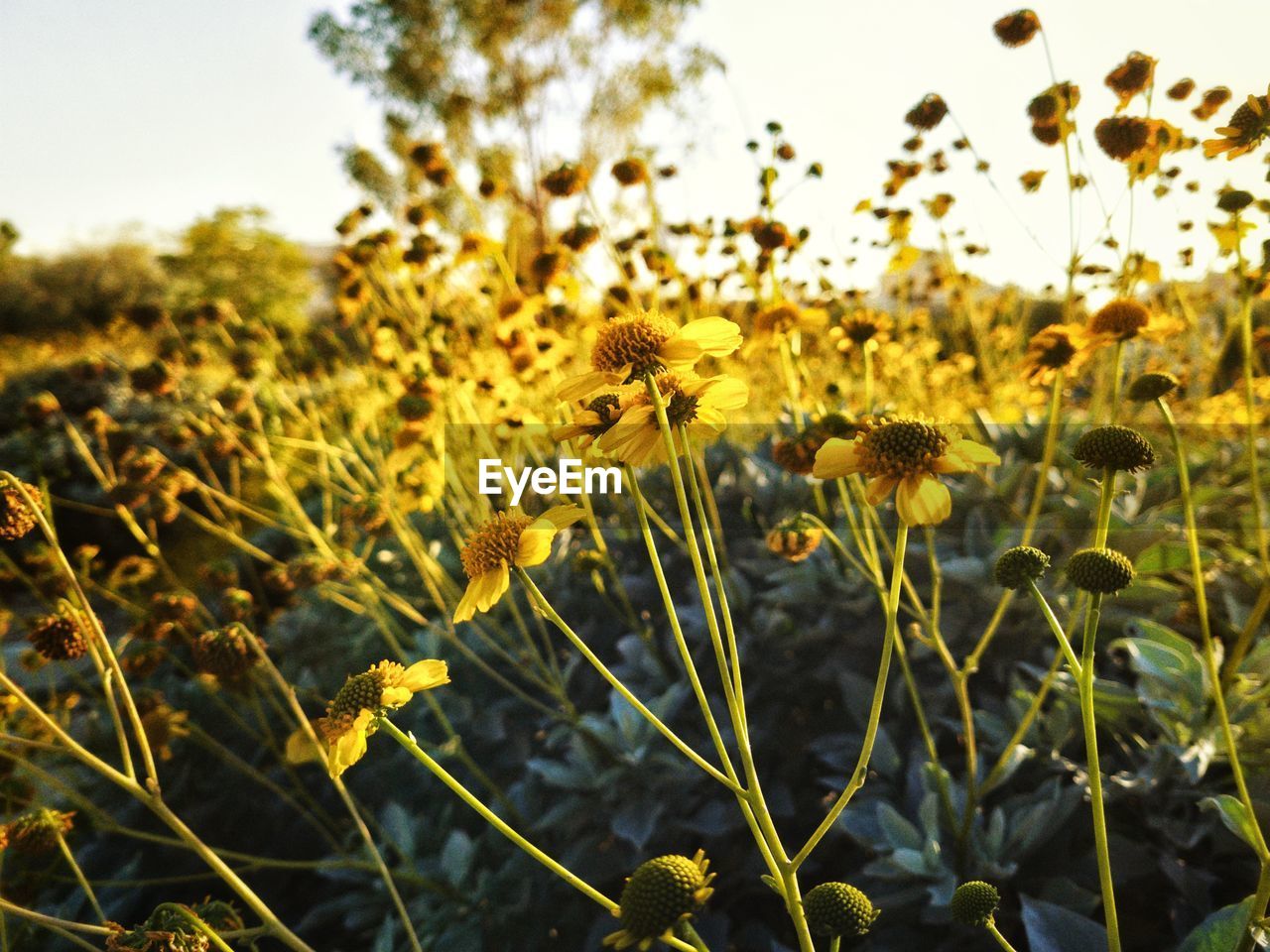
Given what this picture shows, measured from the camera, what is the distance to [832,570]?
1774 mm

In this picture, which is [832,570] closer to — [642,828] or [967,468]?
[642,828]

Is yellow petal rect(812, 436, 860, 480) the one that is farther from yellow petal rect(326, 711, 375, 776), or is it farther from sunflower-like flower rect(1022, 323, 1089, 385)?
sunflower-like flower rect(1022, 323, 1089, 385)

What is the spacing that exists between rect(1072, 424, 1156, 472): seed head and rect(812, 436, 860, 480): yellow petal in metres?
0.27

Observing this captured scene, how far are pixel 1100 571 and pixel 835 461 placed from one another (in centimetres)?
26

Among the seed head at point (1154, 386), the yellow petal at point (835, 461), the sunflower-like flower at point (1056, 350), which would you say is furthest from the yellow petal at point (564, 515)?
the sunflower-like flower at point (1056, 350)

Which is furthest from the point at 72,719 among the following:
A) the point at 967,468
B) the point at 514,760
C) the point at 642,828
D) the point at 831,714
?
the point at 967,468

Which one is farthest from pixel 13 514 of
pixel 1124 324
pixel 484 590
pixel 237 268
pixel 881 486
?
pixel 237 268

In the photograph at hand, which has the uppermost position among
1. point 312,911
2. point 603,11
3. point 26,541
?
point 603,11

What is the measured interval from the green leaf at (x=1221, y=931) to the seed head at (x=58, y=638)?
1522mm

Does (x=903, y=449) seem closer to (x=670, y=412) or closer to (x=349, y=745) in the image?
(x=670, y=412)

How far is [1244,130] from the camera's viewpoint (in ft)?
3.09

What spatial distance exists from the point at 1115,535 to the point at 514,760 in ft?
4.83

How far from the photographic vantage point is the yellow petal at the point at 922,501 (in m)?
0.61

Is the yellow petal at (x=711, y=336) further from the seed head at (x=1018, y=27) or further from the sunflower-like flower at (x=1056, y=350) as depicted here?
the seed head at (x=1018, y=27)
